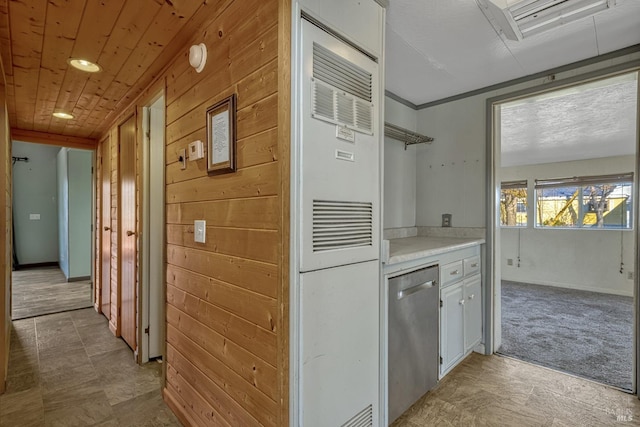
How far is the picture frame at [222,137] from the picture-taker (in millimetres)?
1380

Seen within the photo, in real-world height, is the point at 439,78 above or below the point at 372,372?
above

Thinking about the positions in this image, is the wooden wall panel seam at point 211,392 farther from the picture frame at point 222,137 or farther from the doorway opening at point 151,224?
the picture frame at point 222,137

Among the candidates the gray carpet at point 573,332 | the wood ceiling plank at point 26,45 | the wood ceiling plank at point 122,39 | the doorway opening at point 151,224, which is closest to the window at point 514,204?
the gray carpet at point 573,332

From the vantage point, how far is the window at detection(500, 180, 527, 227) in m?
6.06

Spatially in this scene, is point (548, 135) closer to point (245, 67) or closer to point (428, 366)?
point (428, 366)

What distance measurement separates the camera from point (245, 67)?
4.33 ft

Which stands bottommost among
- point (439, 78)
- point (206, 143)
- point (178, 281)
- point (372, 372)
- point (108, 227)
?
point (372, 372)

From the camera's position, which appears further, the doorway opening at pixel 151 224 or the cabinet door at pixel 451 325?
the doorway opening at pixel 151 224

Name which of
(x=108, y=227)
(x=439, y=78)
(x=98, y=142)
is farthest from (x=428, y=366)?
(x=98, y=142)

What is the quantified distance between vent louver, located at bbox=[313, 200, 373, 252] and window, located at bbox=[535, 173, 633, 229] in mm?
5855

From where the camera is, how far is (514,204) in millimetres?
6230

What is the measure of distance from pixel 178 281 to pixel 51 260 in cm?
719

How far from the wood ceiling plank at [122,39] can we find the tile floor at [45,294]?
10.2ft

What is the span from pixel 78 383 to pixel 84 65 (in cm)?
223
